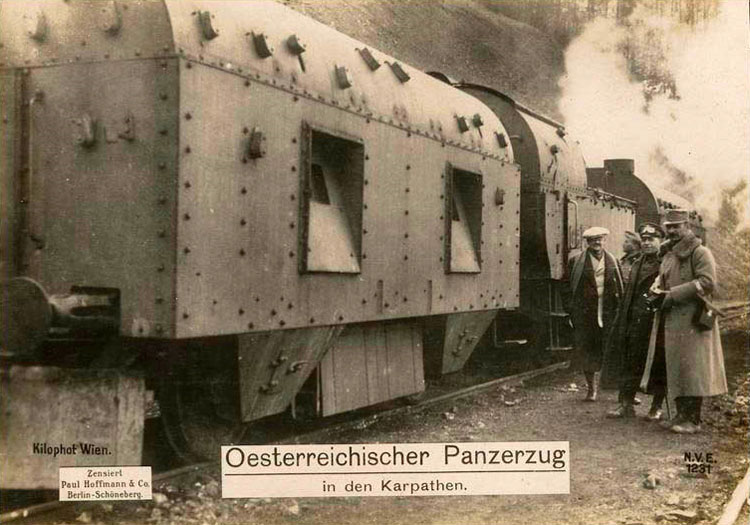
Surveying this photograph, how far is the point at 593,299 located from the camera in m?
8.93

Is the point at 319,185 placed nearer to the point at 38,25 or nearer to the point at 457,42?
the point at 38,25

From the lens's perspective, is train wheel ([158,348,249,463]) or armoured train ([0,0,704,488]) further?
train wheel ([158,348,249,463])

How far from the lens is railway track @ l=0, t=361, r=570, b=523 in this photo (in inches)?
175

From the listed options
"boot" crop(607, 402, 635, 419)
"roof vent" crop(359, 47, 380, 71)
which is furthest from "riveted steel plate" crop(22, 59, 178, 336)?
"boot" crop(607, 402, 635, 419)

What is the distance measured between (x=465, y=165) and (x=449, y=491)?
10.8 ft

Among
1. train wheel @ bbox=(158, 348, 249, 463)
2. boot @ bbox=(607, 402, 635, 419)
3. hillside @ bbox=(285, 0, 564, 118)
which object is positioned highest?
hillside @ bbox=(285, 0, 564, 118)

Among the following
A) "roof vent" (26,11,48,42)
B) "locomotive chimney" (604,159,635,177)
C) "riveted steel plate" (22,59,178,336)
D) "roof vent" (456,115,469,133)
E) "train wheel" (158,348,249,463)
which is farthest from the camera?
"locomotive chimney" (604,159,635,177)

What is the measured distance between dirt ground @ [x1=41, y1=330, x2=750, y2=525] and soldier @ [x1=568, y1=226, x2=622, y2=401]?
1.53 feet

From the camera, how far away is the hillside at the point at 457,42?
31719 millimetres

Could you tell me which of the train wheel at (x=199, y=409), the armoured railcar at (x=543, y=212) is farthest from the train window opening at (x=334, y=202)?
the armoured railcar at (x=543, y=212)
